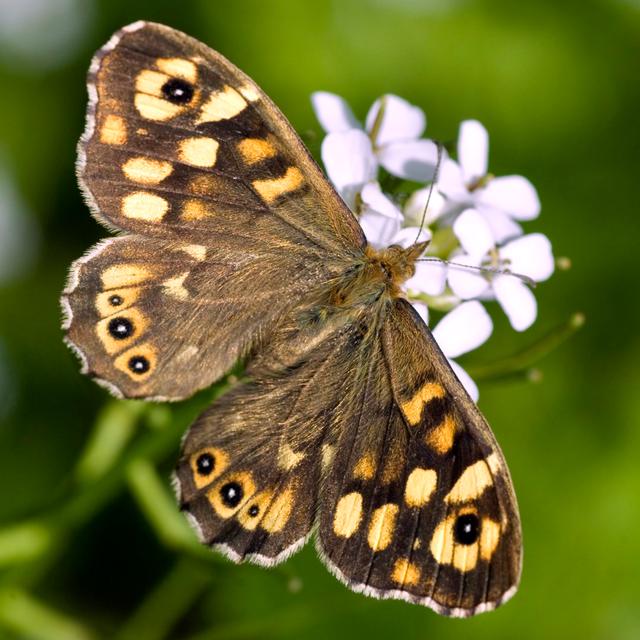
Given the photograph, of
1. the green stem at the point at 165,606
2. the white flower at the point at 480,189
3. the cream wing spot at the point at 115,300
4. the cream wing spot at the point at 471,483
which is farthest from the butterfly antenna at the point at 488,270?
the green stem at the point at 165,606

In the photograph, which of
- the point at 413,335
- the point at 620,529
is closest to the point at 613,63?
the point at 620,529

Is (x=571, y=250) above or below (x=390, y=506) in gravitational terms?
below

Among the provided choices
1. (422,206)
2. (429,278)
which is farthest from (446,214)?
(429,278)

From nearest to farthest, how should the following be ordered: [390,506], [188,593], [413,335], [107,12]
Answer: [390,506] < [413,335] < [188,593] < [107,12]

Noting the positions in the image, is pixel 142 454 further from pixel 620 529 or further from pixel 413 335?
pixel 620 529

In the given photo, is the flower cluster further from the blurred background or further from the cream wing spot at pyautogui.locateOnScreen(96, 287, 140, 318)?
the blurred background
